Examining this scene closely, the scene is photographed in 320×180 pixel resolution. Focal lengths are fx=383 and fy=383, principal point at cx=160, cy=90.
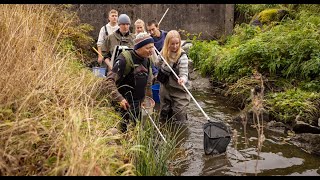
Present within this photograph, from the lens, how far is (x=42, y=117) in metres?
4.16

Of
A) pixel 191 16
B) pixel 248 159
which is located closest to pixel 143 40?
pixel 248 159

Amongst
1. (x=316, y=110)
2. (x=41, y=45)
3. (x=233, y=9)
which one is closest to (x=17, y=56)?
(x=41, y=45)

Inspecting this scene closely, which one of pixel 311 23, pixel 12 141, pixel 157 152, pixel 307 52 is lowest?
pixel 157 152

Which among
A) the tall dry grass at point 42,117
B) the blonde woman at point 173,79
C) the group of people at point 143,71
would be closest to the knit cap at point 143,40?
the group of people at point 143,71

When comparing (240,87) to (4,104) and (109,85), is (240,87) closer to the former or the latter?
(109,85)

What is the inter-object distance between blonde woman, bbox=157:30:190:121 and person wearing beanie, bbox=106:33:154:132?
946 mm

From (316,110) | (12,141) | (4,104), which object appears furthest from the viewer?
(316,110)

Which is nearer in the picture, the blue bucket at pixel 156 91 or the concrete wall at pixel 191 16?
the blue bucket at pixel 156 91

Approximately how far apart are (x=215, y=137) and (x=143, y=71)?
4.71 ft

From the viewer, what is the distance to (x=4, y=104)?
440 cm

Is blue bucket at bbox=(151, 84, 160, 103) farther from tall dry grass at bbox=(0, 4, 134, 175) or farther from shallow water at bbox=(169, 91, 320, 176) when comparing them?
tall dry grass at bbox=(0, 4, 134, 175)

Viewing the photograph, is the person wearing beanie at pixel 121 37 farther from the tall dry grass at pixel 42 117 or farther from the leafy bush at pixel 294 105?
the leafy bush at pixel 294 105

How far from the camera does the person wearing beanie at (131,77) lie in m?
5.52

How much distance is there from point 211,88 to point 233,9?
6.27 metres
